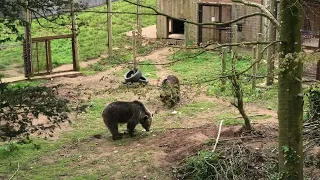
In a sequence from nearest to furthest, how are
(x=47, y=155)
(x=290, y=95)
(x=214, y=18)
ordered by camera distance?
(x=290, y=95)
(x=47, y=155)
(x=214, y=18)

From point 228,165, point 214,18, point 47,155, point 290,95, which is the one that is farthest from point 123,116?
point 214,18

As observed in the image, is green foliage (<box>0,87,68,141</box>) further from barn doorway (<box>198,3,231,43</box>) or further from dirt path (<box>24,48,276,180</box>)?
barn doorway (<box>198,3,231,43</box>)

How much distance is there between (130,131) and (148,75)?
252 inches

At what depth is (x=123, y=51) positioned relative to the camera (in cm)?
2220

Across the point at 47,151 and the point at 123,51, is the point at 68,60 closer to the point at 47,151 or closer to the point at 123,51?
the point at 123,51

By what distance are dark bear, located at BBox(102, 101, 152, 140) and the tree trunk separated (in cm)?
548

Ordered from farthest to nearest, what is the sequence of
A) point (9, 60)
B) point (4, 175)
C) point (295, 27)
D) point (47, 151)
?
point (9, 60) < point (47, 151) < point (4, 175) < point (295, 27)

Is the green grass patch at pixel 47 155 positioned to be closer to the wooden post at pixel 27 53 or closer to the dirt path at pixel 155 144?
the dirt path at pixel 155 144

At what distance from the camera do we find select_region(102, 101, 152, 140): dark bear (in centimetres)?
1249

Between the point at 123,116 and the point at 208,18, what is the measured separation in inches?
456

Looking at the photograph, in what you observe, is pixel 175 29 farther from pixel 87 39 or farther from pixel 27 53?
pixel 27 53

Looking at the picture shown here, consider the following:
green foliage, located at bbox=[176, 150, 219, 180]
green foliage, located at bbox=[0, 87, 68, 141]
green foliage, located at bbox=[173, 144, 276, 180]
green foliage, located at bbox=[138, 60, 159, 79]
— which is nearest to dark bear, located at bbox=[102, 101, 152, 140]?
green foliage, located at bbox=[173, 144, 276, 180]

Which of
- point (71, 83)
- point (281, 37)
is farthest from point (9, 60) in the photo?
point (281, 37)

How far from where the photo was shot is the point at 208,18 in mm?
23156
